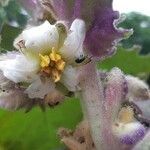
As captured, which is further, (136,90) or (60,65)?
(136,90)

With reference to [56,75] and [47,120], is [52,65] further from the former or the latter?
[47,120]

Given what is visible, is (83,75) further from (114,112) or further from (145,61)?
(145,61)

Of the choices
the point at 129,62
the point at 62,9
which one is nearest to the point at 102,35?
the point at 62,9

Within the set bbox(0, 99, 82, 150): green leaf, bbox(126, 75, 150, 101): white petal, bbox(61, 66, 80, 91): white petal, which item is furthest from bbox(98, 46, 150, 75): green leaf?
bbox(61, 66, 80, 91): white petal

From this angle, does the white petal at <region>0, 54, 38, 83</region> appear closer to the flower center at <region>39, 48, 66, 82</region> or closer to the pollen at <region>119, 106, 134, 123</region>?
the flower center at <region>39, 48, 66, 82</region>

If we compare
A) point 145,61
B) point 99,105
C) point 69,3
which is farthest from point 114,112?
point 145,61

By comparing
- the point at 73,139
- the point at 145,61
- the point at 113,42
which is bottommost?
the point at 73,139
